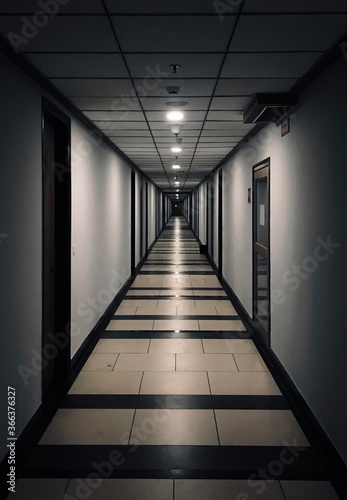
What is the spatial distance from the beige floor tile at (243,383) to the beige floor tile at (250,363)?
0.37ft

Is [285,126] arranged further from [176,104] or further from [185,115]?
[185,115]

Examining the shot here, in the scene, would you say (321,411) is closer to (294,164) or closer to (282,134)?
(294,164)

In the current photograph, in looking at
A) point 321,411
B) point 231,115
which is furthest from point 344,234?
point 231,115

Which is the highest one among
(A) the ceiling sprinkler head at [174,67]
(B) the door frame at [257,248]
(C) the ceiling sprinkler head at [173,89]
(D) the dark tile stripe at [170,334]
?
(C) the ceiling sprinkler head at [173,89]

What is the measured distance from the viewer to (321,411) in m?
3.00

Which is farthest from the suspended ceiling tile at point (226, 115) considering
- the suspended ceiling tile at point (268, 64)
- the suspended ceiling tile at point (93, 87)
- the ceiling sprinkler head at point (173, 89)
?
the suspended ceiling tile at point (268, 64)

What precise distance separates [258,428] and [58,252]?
2174 millimetres

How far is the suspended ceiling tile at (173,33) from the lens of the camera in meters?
2.27

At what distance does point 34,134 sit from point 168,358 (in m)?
2.62

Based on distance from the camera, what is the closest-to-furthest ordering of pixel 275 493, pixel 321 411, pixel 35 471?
pixel 275 493
pixel 35 471
pixel 321 411

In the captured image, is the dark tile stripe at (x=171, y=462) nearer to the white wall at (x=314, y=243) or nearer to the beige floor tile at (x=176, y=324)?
the white wall at (x=314, y=243)

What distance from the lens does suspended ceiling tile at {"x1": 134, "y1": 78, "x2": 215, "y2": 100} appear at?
3371mm

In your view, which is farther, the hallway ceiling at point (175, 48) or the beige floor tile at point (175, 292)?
the beige floor tile at point (175, 292)

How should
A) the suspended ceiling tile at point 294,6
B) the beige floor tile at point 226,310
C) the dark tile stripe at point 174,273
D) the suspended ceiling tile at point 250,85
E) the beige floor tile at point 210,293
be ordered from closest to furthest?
the suspended ceiling tile at point 294,6 < the suspended ceiling tile at point 250,85 < the beige floor tile at point 226,310 < the beige floor tile at point 210,293 < the dark tile stripe at point 174,273
